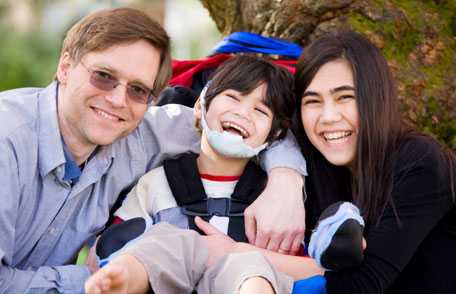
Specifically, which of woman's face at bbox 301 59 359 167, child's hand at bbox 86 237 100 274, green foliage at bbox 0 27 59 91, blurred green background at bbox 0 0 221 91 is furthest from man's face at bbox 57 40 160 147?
green foliage at bbox 0 27 59 91

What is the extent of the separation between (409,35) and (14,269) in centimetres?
236

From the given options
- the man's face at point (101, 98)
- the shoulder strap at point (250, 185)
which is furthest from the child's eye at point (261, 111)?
the man's face at point (101, 98)

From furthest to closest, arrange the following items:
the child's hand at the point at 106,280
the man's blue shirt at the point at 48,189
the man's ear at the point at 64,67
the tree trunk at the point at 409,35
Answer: the tree trunk at the point at 409,35, the man's ear at the point at 64,67, the man's blue shirt at the point at 48,189, the child's hand at the point at 106,280

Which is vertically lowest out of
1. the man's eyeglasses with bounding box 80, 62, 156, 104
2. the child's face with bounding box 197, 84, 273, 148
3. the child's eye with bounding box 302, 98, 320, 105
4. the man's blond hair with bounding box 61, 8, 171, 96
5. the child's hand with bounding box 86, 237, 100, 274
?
the child's hand with bounding box 86, 237, 100, 274

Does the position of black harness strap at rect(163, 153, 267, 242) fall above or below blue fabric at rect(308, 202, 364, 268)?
below

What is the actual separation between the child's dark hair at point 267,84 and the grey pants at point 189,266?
811mm

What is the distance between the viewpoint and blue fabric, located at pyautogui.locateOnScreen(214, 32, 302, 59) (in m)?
3.88

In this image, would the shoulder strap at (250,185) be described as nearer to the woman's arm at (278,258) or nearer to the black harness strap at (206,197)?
the black harness strap at (206,197)

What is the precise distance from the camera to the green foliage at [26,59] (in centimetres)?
1730

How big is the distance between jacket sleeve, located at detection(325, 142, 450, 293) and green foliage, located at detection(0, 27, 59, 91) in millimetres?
14603

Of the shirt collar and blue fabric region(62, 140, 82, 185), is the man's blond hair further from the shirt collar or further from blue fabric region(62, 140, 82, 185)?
blue fabric region(62, 140, 82, 185)

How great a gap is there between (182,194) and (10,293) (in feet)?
2.74

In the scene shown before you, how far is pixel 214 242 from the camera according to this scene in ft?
9.44

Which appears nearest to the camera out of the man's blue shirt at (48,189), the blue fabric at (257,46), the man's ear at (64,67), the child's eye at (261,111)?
the man's blue shirt at (48,189)
